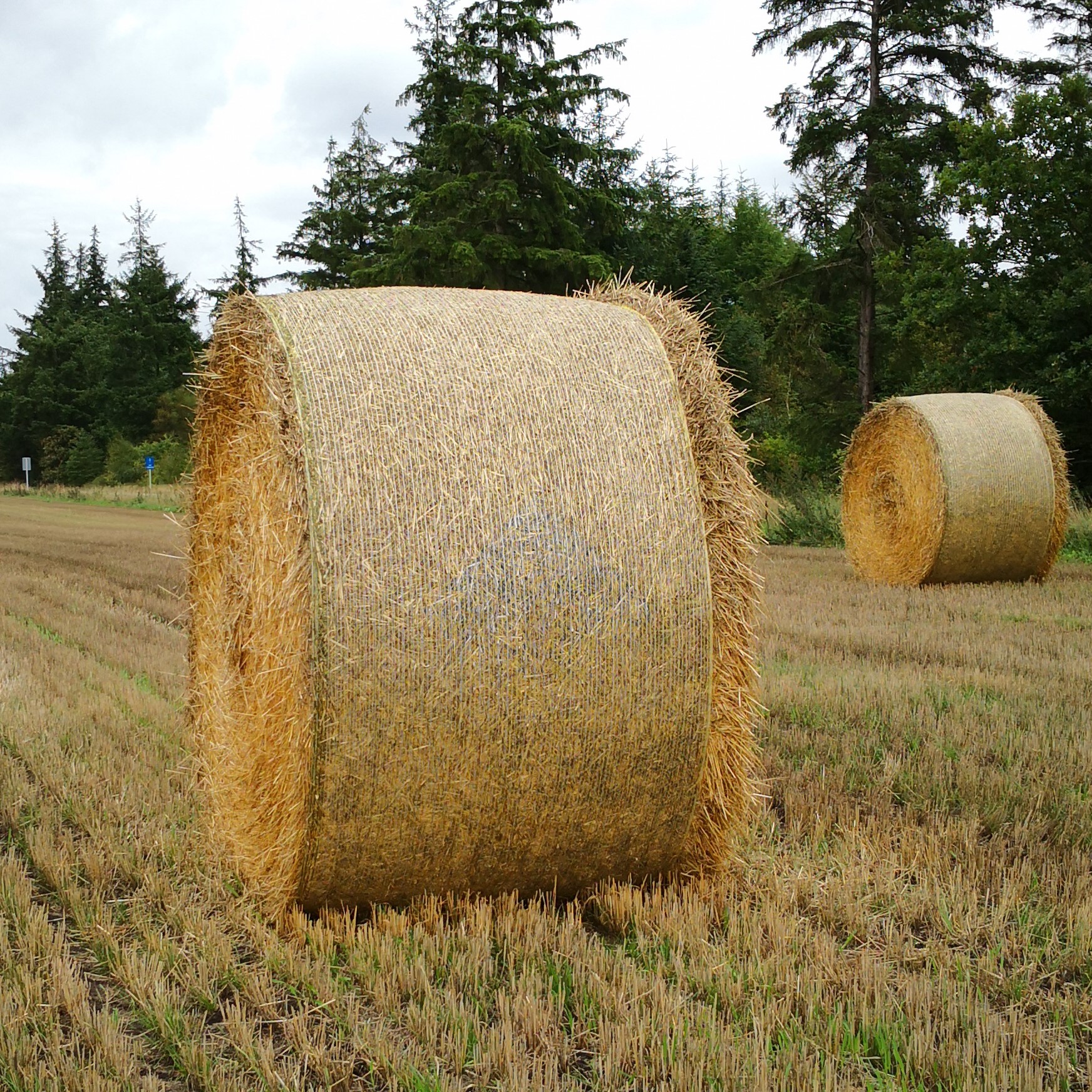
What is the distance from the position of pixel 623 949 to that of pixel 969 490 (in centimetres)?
812

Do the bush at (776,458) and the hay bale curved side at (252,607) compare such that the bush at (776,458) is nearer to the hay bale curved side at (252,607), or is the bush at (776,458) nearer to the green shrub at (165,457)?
the hay bale curved side at (252,607)

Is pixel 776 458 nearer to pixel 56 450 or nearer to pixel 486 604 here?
pixel 486 604

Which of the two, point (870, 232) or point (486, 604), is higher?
point (870, 232)

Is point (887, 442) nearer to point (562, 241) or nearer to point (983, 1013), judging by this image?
point (983, 1013)

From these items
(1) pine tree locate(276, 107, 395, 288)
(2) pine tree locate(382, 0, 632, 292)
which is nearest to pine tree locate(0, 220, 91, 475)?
(1) pine tree locate(276, 107, 395, 288)

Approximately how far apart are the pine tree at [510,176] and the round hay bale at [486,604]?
19.7 metres

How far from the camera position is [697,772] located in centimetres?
331

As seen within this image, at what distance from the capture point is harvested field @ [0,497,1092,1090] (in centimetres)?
247

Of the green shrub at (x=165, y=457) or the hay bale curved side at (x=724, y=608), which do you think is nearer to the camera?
the hay bale curved side at (x=724, y=608)

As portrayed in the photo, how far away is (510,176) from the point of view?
25.0 m

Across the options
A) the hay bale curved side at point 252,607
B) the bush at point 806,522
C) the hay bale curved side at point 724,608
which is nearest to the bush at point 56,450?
the bush at point 806,522

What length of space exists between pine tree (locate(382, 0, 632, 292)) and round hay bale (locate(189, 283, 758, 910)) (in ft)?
64.5

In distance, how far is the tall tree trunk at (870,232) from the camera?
21922mm

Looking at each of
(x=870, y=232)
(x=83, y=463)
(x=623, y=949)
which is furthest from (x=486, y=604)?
(x=83, y=463)
